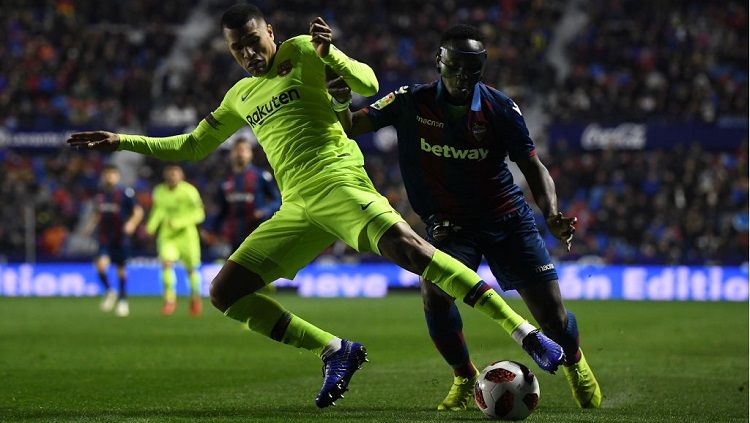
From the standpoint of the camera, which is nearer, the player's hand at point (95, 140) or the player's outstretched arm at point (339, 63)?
the player's outstretched arm at point (339, 63)

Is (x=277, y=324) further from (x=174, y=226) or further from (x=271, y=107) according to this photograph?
(x=174, y=226)

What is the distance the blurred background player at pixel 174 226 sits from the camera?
717 inches

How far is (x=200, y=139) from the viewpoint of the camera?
739cm

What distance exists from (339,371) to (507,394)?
38.9 inches

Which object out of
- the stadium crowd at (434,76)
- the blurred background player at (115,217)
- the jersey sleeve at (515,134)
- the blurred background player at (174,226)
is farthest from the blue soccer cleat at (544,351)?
the stadium crowd at (434,76)

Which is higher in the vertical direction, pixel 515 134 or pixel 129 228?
pixel 515 134

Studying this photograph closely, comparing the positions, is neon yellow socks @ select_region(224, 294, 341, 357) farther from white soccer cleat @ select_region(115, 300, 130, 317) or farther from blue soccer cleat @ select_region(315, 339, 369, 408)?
white soccer cleat @ select_region(115, 300, 130, 317)

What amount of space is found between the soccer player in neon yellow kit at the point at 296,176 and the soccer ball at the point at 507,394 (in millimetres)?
760

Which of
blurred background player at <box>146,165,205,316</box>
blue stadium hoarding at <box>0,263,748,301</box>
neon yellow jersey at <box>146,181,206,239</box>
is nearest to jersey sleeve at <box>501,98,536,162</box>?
blurred background player at <box>146,165,205,316</box>

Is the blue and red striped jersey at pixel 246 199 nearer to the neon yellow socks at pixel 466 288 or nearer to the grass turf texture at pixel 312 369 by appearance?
→ the grass turf texture at pixel 312 369

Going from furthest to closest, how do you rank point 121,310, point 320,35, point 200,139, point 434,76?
1. point 434,76
2. point 121,310
3. point 200,139
4. point 320,35

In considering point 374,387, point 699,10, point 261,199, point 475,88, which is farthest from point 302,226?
point 699,10

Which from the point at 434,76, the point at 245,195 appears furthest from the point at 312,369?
the point at 434,76

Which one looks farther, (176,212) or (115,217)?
(115,217)
